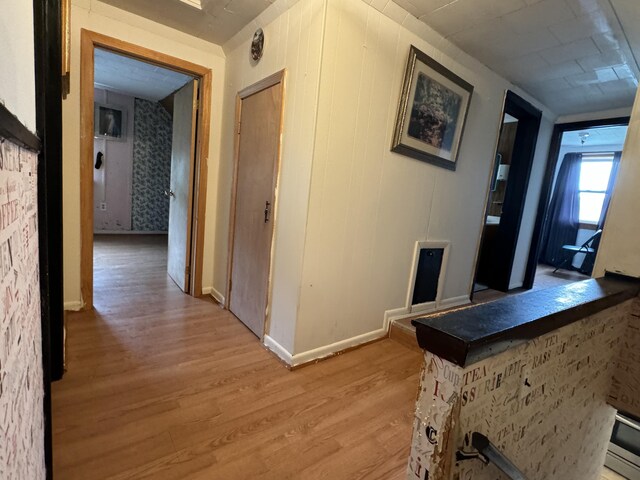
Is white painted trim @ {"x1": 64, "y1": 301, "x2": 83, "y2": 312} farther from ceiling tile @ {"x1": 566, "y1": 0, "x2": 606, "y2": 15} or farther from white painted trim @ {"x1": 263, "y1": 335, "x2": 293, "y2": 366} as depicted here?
ceiling tile @ {"x1": 566, "y1": 0, "x2": 606, "y2": 15}

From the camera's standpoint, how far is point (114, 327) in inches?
85.0

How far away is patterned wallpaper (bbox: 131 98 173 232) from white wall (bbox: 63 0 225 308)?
12.0 feet

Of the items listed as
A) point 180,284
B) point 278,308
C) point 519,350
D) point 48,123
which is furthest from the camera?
point 180,284

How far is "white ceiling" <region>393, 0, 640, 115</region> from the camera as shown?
179 centimetres

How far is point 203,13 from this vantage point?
2.14 metres

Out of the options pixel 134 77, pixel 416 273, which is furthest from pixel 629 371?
pixel 134 77

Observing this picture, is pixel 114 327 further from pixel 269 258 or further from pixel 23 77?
pixel 23 77

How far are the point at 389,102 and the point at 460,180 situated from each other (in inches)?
43.5

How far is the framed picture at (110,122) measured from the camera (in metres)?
5.03

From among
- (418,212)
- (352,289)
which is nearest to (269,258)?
(352,289)

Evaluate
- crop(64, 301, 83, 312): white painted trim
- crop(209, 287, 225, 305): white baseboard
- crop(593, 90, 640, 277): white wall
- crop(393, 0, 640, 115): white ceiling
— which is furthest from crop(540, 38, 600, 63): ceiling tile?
crop(64, 301, 83, 312): white painted trim

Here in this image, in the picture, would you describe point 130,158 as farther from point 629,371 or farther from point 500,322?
point 629,371

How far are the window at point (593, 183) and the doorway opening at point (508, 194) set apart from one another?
3.39 metres

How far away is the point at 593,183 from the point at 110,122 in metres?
8.84
